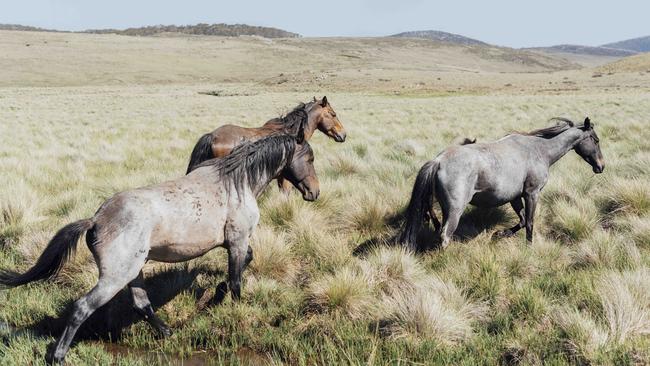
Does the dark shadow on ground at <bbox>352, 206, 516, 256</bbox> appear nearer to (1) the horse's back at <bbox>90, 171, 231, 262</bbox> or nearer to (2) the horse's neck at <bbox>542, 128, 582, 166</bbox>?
(2) the horse's neck at <bbox>542, 128, 582, 166</bbox>

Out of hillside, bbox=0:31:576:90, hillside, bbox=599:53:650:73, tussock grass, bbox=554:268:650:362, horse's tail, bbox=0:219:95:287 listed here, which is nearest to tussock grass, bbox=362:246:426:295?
tussock grass, bbox=554:268:650:362

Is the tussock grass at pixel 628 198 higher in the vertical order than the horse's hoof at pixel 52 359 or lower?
higher

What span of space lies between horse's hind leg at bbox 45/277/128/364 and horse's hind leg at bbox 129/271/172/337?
60cm

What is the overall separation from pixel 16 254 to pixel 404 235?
4.51m

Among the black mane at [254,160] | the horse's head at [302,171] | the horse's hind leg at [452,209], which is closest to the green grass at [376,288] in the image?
the horse's hind leg at [452,209]

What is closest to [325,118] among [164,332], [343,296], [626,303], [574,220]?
[574,220]

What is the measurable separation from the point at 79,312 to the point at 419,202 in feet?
11.7

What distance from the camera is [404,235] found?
5516 millimetres

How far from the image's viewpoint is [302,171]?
18.2 ft

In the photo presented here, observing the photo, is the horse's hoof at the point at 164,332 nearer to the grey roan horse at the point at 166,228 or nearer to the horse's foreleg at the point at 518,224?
the grey roan horse at the point at 166,228

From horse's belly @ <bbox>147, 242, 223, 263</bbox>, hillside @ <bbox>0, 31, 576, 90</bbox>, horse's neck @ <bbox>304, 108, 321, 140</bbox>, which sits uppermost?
hillside @ <bbox>0, 31, 576, 90</bbox>

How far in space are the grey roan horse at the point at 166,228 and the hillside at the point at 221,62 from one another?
5791 centimetres

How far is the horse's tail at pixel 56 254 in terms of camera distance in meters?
3.58

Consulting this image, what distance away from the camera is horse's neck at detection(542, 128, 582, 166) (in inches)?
255
